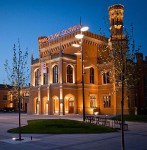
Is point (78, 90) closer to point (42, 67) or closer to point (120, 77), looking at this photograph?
point (42, 67)

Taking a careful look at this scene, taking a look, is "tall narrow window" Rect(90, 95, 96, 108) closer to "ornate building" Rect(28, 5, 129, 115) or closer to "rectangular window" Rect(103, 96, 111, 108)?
"ornate building" Rect(28, 5, 129, 115)

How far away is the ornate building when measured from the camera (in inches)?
1977

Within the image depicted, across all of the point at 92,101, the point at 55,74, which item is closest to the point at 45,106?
the point at 55,74

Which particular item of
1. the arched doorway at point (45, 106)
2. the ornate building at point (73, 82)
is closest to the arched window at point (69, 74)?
the ornate building at point (73, 82)

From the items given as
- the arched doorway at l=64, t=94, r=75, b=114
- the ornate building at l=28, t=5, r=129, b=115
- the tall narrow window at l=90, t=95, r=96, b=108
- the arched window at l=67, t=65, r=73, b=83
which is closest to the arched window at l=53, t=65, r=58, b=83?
the ornate building at l=28, t=5, r=129, b=115

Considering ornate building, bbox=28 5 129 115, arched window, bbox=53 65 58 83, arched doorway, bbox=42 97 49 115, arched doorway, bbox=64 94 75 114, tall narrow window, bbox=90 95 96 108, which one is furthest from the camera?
arched doorway, bbox=42 97 49 115

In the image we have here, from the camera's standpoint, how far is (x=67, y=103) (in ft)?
170

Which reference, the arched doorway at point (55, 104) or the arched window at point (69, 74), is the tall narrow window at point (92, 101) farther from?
the arched doorway at point (55, 104)

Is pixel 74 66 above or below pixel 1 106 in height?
above

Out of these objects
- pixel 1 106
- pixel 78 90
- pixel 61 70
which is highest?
pixel 61 70

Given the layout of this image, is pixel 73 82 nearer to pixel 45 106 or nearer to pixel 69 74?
pixel 69 74

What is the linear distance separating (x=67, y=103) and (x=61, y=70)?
23.5 ft

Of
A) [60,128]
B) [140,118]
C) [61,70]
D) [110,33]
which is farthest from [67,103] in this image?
[110,33]

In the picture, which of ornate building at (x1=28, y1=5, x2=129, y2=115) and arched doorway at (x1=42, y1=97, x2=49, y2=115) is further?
arched doorway at (x1=42, y1=97, x2=49, y2=115)
